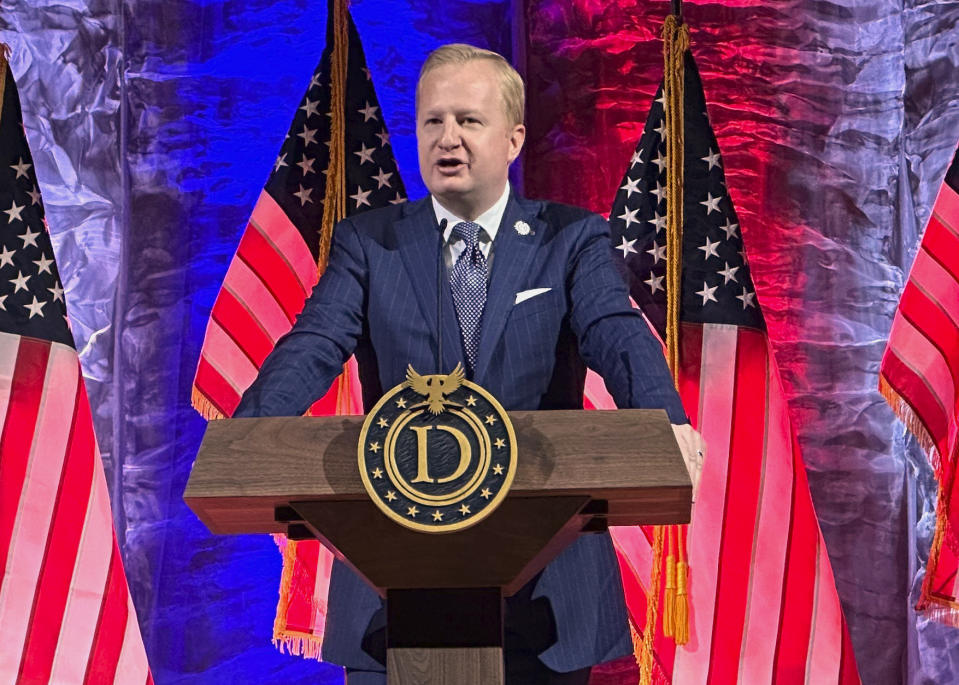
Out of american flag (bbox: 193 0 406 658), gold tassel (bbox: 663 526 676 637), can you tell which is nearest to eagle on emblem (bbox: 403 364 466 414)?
gold tassel (bbox: 663 526 676 637)

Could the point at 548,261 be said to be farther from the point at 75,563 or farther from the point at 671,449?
the point at 75,563

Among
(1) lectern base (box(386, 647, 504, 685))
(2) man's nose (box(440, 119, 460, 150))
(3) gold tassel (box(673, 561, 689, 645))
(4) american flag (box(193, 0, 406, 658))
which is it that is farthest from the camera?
(4) american flag (box(193, 0, 406, 658))

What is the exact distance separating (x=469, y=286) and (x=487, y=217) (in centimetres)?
13

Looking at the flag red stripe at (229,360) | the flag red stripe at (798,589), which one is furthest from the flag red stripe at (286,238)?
the flag red stripe at (798,589)

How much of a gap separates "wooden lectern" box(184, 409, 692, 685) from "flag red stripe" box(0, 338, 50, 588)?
2160 millimetres

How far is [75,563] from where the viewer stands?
3488 mm

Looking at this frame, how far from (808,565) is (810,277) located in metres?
0.91

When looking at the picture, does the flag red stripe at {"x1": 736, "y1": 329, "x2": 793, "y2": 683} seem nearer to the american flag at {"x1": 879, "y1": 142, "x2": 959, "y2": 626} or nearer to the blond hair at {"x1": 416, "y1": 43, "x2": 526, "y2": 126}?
the american flag at {"x1": 879, "y1": 142, "x2": 959, "y2": 626}

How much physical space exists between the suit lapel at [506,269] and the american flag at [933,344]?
1855mm

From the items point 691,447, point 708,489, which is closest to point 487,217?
point 691,447

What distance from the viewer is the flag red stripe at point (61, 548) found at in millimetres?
3424

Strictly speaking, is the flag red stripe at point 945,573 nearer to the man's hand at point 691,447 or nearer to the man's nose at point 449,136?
the man's hand at point 691,447

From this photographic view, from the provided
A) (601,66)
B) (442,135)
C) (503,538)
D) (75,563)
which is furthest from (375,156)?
(503,538)

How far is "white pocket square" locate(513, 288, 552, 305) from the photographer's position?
1.88 meters
